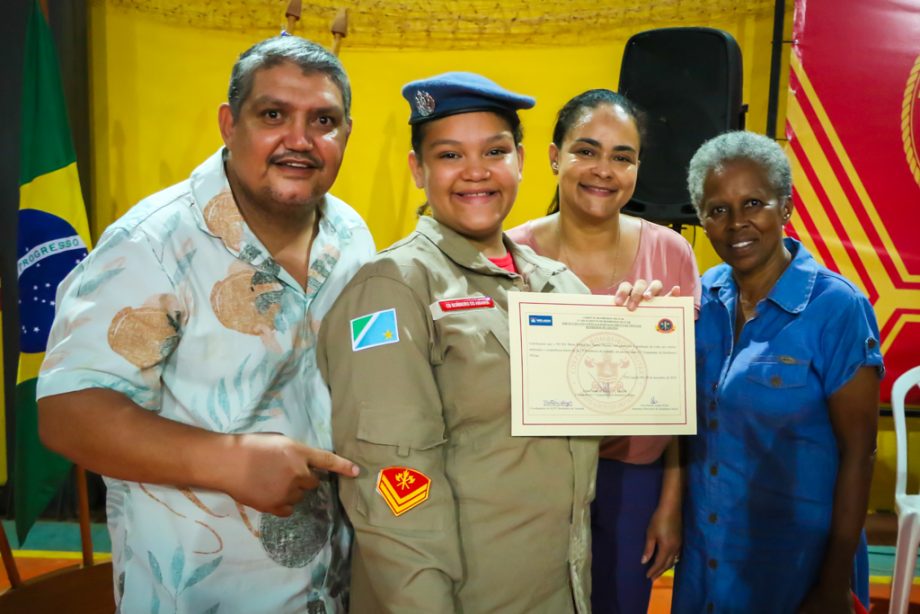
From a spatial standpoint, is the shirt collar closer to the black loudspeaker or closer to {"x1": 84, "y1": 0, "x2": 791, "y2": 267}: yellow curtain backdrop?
the black loudspeaker

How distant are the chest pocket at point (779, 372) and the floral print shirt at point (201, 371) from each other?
1.09 metres

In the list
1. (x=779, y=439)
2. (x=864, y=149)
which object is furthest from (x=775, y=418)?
(x=864, y=149)

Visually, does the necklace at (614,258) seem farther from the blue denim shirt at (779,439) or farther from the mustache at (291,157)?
the mustache at (291,157)

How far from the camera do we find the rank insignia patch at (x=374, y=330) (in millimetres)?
1332

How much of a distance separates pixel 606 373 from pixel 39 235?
299 centimetres

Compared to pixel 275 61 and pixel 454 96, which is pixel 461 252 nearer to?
pixel 454 96

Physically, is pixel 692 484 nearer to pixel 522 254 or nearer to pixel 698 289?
pixel 698 289

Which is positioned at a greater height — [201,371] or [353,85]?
[353,85]

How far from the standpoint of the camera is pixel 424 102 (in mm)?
1528

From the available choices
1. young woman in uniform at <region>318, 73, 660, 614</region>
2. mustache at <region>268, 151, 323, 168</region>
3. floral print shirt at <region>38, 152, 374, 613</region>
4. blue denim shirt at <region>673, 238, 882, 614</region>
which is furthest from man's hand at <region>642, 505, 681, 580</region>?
mustache at <region>268, 151, 323, 168</region>

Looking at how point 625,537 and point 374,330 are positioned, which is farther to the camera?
point 625,537

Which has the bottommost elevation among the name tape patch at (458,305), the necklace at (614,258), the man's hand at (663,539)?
the man's hand at (663,539)

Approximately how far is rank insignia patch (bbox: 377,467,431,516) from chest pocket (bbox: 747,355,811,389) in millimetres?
1007

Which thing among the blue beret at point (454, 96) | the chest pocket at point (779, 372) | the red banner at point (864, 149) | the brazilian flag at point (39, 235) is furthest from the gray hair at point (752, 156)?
the brazilian flag at point (39, 235)
